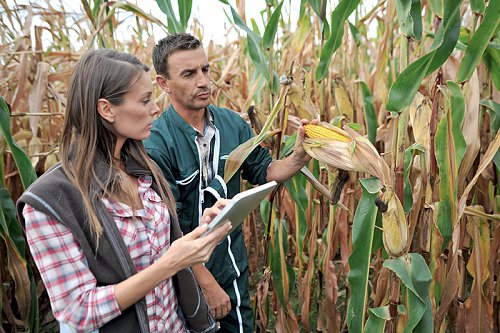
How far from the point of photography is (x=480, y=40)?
48.5 inches

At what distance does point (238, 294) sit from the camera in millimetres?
1748

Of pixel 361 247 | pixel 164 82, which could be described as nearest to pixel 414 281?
pixel 361 247

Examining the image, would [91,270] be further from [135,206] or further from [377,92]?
[377,92]

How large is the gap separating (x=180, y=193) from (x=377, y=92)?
48.5 inches

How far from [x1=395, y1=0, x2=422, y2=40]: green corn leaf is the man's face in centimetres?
68

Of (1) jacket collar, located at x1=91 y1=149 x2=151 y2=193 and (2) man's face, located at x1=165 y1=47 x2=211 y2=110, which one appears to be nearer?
(1) jacket collar, located at x1=91 y1=149 x2=151 y2=193

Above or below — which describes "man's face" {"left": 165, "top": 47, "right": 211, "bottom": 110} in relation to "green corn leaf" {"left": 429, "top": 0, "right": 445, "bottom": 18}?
below

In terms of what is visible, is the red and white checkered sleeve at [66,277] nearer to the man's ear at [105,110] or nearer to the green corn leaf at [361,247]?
the man's ear at [105,110]

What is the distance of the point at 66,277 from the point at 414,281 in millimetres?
807

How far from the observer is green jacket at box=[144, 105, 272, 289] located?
5.22 ft

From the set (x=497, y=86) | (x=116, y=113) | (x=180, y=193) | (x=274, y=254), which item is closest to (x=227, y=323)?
(x=274, y=254)

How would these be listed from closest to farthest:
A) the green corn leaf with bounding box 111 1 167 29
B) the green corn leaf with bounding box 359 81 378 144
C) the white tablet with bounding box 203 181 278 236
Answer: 1. the white tablet with bounding box 203 181 278 236
2. the green corn leaf with bounding box 359 81 378 144
3. the green corn leaf with bounding box 111 1 167 29

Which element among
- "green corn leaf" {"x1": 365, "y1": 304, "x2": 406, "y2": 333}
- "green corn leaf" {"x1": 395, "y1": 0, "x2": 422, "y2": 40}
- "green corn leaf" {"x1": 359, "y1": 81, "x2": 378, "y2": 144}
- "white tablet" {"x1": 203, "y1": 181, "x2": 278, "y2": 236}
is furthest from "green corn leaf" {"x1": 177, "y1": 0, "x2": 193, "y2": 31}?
"green corn leaf" {"x1": 365, "y1": 304, "x2": 406, "y2": 333}

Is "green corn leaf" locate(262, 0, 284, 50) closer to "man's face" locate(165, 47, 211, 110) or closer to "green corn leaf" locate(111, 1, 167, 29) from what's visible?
"man's face" locate(165, 47, 211, 110)
